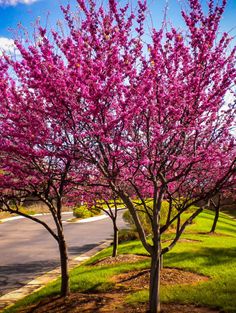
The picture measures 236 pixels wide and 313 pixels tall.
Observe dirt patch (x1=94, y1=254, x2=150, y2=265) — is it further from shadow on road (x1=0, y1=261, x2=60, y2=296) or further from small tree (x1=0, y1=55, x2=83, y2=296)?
small tree (x1=0, y1=55, x2=83, y2=296)

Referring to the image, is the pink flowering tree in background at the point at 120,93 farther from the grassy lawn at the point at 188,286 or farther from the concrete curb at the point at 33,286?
the concrete curb at the point at 33,286

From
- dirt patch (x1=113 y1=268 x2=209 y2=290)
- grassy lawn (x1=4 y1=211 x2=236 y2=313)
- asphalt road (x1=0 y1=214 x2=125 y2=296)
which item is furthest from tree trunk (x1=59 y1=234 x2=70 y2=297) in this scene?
asphalt road (x1=0 y1=214 x2=125 y2=296)

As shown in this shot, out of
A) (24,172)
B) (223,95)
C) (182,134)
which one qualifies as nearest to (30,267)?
(24,172)

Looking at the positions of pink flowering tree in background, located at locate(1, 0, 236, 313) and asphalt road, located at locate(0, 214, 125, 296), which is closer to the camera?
pink flowering tree in background, located at locate(1, 0, 236, 313)

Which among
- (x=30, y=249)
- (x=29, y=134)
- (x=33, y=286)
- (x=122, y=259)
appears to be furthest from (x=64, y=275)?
(x=30, y=249)

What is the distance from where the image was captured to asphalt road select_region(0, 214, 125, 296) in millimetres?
12602

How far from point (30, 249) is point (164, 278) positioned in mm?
10739

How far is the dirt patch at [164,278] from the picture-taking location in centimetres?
951

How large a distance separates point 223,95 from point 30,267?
11.0 meters

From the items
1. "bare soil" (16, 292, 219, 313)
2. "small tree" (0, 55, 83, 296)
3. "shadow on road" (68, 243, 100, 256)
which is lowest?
"bare soil" (16, 292, 219, 313)

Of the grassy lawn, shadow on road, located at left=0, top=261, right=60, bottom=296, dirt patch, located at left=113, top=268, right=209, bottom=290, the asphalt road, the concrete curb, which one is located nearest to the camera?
the grassy lawn

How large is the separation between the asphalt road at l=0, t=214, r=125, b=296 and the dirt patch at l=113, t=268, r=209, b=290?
3701 mm

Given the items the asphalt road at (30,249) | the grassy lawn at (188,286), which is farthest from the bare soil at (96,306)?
the asphalt road at (30,249)

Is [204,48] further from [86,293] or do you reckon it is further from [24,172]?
[86,293]
